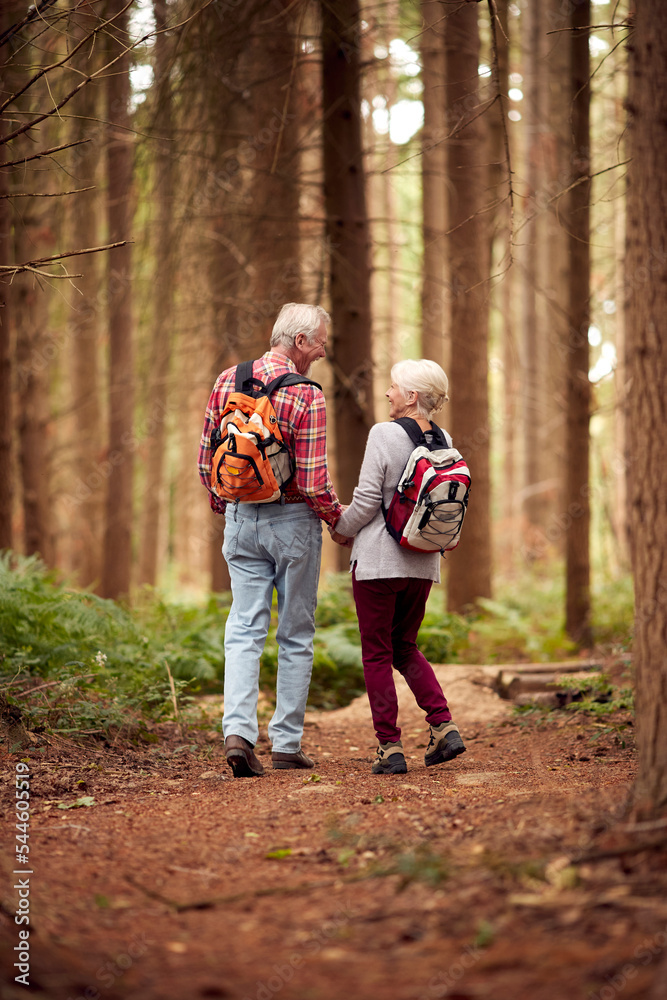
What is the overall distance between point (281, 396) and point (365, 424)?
3304 mm

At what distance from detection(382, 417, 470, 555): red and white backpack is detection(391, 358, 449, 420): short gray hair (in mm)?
303

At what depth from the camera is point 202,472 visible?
4.69m

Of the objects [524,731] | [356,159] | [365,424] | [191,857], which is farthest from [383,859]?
[356,159]

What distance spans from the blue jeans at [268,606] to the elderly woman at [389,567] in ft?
0.92

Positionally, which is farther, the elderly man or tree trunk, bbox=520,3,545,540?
tree trunk, bbox=520,3,545,540

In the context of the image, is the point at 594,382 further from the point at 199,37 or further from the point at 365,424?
the point at 199,37

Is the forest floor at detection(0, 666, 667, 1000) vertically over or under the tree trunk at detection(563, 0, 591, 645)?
under

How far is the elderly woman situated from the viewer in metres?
4.34

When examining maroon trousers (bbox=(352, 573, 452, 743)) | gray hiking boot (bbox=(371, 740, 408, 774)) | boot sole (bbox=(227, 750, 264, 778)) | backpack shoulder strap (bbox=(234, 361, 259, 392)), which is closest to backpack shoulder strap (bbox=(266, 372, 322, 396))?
backpack shoulder strap (bbox=(234, 361, 259, 392))

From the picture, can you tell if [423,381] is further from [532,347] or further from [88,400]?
[532,347]

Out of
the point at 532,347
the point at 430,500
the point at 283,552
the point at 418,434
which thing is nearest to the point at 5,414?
the point at 283,552

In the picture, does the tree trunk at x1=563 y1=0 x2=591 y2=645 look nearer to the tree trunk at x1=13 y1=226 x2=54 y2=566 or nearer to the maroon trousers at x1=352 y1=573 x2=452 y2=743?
the maroon trousers at x1=352 y1=573 x2=452 y2=743

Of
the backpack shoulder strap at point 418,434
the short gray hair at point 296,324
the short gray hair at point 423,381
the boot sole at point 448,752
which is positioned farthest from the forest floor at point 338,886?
the short gray hair at point 296,324

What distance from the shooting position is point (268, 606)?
460cm
